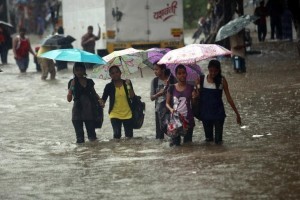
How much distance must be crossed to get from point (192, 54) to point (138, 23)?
17.4m

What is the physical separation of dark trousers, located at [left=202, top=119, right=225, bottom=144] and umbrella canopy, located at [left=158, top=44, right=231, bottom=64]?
86 cm

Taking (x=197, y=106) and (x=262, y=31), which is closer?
(x=197, y=106)

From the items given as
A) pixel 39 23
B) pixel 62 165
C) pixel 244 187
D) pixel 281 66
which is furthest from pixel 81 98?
pixel 39 23

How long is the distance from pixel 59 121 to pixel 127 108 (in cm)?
347

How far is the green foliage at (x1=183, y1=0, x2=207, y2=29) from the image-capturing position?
5172 centimetres

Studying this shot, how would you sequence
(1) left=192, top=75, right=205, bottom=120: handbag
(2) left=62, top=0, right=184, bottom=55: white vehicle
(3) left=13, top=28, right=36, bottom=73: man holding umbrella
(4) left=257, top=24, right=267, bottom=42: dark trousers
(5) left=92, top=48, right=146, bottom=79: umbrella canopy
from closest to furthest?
1. (1) left=192, top=75, right=205, bottom=120: handbag
2. (5) left=92, top=48, right=146, bottom=79: umbrella canopy
3. (3) left=13, top=28, right=36, bottom=73: man holding umbrella
4. (2) left=62, top=0, right=184, bottom=55: white vehicle
5. (4) left=257, top=24, right=267, bottom=42: dark trousers

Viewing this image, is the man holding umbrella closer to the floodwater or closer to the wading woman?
the floodwater

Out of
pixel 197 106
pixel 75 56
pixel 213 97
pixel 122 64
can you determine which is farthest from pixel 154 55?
pixel 213 97

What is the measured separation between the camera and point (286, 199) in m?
8.65

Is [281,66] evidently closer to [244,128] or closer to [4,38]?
[244,128]

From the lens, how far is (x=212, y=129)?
12.7 meters

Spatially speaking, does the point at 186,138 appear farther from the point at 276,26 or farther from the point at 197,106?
the point at 276,26

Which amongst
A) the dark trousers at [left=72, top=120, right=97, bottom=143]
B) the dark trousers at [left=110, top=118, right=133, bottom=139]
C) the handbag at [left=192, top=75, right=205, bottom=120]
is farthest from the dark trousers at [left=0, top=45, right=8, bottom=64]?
the handbag at [left=192, top=75, right=205, bottom=120]

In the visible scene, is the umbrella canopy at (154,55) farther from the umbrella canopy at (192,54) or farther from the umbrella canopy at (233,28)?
the umbrella canopy at (233,28)
